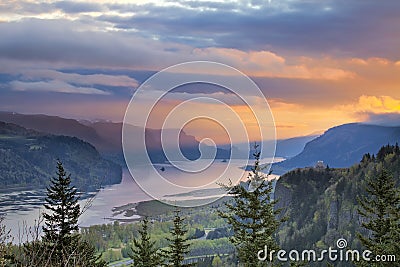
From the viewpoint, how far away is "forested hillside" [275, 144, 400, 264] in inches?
4003

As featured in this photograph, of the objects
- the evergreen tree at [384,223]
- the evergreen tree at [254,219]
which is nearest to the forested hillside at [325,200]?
the evergreen tree at [384,223]

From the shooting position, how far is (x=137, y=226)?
420ft

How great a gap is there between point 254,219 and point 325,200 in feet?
358

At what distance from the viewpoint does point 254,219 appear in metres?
15.6

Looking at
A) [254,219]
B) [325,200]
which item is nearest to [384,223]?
[254,219]

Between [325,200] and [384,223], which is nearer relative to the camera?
[384,223]

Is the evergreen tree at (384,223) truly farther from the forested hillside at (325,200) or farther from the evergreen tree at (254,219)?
the forested hillside at (325,200)

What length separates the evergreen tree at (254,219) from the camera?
49.4 ft

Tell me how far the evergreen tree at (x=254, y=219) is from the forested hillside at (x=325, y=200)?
7533 centimetres

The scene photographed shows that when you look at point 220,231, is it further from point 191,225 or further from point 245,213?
point 245,213

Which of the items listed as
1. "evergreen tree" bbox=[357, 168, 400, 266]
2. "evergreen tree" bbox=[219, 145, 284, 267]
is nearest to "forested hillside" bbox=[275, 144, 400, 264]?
"evergreen tree" bbox=[357, 168, 400, 266]

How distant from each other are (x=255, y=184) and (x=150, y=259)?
26.9 ft

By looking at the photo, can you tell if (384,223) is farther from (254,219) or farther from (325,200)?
(325,200)

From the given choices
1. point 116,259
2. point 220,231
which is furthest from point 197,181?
point 220,231
